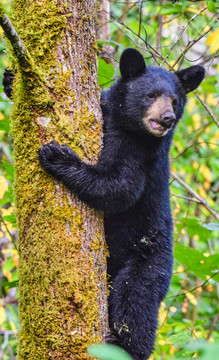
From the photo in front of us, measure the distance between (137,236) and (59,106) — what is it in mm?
1583

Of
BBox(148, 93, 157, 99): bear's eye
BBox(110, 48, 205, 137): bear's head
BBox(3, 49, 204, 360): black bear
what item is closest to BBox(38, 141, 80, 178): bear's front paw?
BBox(3, 49, 204, 360): black bear

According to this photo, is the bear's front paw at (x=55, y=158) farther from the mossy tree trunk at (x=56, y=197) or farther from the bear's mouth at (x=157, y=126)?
the bear's mouth at (x=157, y=126)

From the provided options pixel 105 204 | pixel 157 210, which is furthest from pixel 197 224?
pixel 105 204

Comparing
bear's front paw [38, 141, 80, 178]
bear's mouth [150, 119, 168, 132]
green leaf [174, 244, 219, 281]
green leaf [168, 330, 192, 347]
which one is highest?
bear's mouth [150, 119, 168, 132]

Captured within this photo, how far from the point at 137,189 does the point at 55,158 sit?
37.5 inches

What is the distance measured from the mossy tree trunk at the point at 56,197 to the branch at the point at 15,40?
55 mm

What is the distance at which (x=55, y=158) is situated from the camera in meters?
2.83

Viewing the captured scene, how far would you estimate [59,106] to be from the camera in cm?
280

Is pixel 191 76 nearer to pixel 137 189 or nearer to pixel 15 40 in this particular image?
pixel 137 189

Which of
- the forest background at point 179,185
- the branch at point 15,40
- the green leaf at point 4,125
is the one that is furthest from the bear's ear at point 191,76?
the branch at point 15,40

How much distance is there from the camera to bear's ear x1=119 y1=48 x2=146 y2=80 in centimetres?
377

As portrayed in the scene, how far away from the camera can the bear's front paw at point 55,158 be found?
2814mm

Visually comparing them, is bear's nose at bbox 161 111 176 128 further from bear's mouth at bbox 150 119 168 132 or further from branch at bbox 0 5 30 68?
branch at bbox 0 5 30 68

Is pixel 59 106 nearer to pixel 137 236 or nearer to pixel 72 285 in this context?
pixel 72 285
